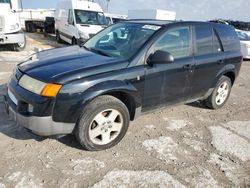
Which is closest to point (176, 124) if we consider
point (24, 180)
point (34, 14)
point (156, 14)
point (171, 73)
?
point (171, 73)

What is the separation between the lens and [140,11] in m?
21.2

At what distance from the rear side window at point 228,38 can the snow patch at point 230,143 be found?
64.7 inches

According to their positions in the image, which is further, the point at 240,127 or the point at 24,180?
the point at 240,127

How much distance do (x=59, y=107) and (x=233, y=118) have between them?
11.6ft

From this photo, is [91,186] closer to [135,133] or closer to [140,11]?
[135,133]

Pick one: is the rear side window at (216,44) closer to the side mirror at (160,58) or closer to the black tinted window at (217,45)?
the black tinted window at (217,45)

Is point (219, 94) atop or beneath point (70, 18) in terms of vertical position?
beneath

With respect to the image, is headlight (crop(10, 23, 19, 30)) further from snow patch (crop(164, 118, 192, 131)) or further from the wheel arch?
the wheel arch

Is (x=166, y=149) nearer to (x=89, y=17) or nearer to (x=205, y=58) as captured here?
(x=205, y=58)

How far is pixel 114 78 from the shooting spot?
337cm

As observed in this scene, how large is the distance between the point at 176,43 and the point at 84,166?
2.33 m

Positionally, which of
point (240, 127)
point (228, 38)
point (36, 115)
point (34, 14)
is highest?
point (228, 38)

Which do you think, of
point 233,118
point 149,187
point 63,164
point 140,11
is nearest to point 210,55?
point 233,118

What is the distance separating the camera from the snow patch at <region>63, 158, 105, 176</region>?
3.05m
